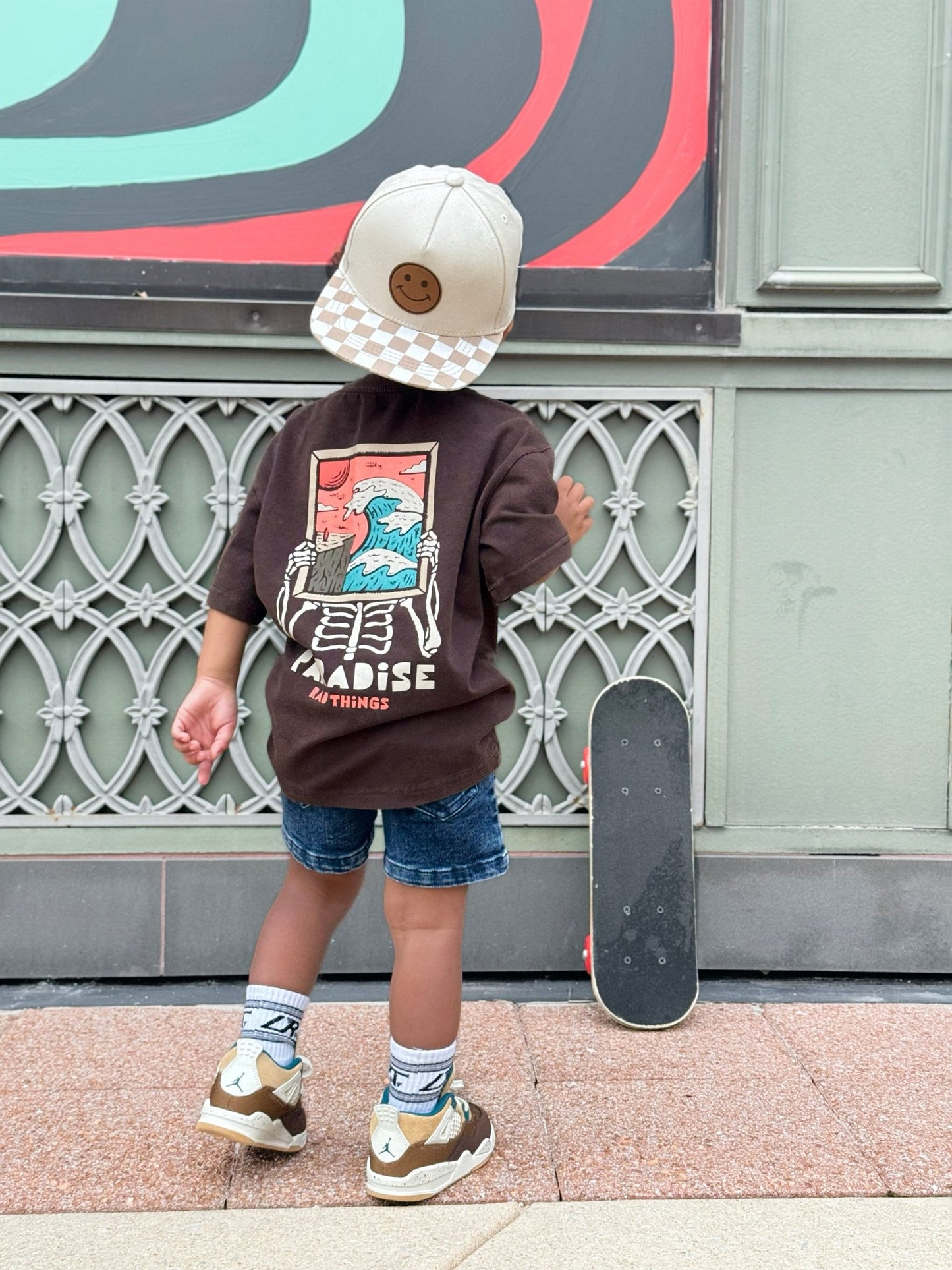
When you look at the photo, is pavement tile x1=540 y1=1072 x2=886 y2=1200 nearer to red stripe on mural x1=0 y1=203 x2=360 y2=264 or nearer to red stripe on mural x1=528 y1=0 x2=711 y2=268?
red stripe on mural x1=528 y1=0 x2=711 y2=268

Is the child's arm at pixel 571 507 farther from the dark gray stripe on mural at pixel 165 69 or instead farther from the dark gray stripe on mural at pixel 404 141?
the dark gray stripe on mural at pixel 165 69

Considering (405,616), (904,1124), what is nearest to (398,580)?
(405,616)

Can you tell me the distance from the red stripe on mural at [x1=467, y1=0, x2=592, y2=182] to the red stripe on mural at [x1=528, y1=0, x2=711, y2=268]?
0.92ft

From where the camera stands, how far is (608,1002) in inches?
108

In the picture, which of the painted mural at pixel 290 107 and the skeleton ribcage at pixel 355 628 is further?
the painted mural at pixel 290 107

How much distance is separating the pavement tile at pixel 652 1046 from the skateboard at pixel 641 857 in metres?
0.07

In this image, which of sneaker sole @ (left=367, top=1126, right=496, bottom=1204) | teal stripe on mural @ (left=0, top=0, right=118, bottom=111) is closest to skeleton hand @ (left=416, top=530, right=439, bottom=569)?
sneaker sole @ (left=367, top=1126, right=496, bottom=1204)

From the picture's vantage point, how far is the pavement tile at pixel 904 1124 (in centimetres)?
202

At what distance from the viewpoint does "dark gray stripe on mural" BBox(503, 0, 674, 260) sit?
3059 mm

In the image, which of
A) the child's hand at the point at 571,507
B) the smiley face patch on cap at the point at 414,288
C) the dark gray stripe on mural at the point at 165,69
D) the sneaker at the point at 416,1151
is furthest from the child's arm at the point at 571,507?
the dark gray stripe on mural at the point at 165,69

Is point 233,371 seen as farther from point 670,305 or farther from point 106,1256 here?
point 106,1256

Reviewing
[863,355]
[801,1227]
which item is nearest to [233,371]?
[863,355]

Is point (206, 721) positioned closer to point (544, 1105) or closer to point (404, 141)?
point (544, 1105)

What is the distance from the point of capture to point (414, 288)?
6.30 ft
